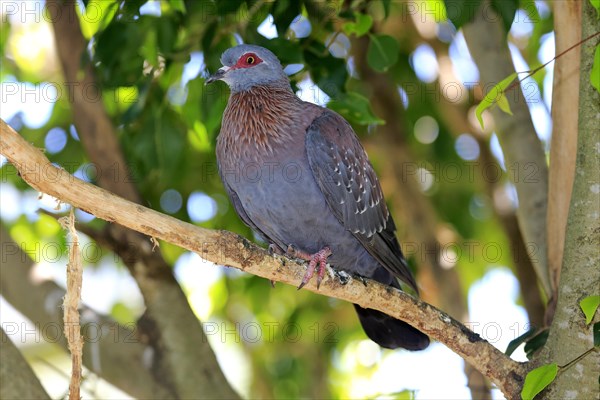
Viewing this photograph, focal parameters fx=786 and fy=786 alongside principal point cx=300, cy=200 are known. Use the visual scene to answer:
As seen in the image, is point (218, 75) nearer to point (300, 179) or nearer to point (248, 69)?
point (248, 69)

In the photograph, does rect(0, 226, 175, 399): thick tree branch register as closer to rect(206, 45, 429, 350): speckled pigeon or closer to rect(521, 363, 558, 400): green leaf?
rect(206, 45, 429, 350): speckled pigeon

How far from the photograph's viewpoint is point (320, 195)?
414 cm

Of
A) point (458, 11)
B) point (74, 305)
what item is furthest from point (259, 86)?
point (74, 305)

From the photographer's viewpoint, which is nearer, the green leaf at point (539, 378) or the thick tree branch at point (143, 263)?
the green leaf at point (539, 378)

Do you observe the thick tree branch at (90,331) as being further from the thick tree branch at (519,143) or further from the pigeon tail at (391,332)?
the thick tree branch at (519,143)

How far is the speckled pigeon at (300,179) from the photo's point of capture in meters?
4.11

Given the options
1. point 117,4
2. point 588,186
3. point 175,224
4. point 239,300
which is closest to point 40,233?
point 239,300

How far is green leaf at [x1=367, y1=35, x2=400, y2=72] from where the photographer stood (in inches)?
159

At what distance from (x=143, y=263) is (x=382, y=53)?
176cm

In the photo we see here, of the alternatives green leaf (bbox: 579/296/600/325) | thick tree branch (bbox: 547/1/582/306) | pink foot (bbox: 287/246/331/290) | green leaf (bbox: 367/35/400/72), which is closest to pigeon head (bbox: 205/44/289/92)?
green leaf (bbox: 367/35/400/72)

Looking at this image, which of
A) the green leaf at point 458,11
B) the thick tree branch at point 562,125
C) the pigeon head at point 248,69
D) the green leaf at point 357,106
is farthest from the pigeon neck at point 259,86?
the thick tree branch at point 562,125

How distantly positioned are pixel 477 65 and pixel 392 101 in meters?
1.56

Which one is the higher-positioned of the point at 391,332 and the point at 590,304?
the point at 391,332

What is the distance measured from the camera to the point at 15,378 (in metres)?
3.50
